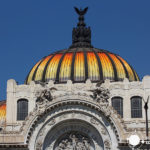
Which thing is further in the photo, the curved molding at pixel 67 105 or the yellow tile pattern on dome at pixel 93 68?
the yellow tile pattern on dome at pixel 93 68

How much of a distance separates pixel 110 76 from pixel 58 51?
10.4m

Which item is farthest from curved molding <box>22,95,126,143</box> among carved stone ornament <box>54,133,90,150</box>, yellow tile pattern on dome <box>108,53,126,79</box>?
yellow tile pattern on dome <box>108,53,126,79</box>

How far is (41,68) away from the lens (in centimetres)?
8175

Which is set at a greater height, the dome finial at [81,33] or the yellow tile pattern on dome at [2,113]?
the dome finial at [81,33]

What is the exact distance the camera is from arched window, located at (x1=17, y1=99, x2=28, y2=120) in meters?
76.0

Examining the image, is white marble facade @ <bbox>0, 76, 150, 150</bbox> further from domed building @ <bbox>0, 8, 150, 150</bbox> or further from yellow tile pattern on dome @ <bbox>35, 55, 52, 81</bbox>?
yellow tile pattern on dome @ <bbox>35, 55, 52, 81</bbox>

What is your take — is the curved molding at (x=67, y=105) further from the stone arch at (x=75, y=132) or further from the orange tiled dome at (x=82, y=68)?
the orange tiled dome at (x=82, y=68)

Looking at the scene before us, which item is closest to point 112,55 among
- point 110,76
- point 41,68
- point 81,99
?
point 110,76

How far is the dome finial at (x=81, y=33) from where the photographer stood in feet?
296

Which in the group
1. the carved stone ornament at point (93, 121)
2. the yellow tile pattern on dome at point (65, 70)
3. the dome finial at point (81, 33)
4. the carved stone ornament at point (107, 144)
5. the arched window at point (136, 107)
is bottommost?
the carved stone ornament at point (107, 144)

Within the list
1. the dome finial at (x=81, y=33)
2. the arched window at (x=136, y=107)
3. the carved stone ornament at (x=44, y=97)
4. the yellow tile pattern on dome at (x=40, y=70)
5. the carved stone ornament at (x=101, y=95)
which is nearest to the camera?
the carved stone ornament at (x=101, y=95)

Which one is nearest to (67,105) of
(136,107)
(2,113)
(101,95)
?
(101,95)

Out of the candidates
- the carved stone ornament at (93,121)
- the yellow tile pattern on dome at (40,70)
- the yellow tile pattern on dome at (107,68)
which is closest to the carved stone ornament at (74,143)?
the carved stone ornament at (93,121)

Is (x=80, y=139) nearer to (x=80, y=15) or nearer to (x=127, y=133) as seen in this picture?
(x=127, y=133)
